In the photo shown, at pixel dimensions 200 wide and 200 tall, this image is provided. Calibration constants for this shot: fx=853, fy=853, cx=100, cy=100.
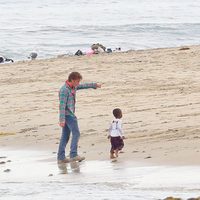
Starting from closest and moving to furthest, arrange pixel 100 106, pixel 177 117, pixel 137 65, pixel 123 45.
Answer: pixel 177 117
pixel 100 106
pixel 137 65
pixel 123 45

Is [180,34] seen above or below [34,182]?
above

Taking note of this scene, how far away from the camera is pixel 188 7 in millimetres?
59625

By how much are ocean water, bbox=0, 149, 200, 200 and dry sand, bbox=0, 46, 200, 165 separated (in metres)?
0.48

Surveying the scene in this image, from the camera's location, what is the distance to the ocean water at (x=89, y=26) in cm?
Result: 3188

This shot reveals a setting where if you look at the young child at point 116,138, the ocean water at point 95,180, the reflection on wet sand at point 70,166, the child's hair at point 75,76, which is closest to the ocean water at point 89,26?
the young child at point 116,138

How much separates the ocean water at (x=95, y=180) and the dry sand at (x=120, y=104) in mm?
483

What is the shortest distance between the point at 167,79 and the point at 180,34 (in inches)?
713

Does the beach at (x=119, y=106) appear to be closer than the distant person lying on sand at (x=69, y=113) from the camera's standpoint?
No

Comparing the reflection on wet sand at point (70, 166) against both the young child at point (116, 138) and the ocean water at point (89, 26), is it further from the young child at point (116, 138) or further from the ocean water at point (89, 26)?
the ocean water at point (89, 26)

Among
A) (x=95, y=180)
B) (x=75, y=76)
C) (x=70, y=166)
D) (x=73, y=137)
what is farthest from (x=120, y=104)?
(x=95, y=180)

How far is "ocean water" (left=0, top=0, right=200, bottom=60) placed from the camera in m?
31.9

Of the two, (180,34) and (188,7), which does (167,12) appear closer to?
(188,7)

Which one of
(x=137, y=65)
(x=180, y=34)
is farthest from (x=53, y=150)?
(x=180, y=34)

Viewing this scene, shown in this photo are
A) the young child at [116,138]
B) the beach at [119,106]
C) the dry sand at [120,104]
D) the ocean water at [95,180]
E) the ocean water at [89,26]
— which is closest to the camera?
the ocean water at [95,180]
